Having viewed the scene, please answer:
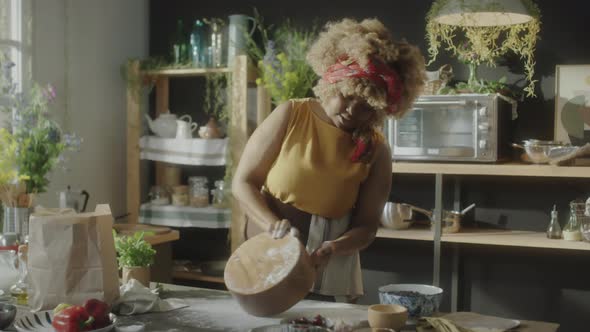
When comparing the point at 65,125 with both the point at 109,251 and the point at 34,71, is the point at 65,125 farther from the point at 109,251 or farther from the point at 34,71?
the point at 109,251

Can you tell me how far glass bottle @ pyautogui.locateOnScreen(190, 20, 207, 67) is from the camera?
173 inches

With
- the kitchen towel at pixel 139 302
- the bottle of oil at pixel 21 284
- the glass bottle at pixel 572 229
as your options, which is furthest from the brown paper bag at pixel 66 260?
the glass bottle at pixel 572 229

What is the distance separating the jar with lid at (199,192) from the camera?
4.44 m

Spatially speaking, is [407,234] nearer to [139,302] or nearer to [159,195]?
[159,195]

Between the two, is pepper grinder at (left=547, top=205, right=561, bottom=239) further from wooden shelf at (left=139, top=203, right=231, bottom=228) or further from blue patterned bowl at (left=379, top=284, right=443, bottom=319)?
blue patterned bowl at (left=379, top=284, right=443, bottom=319)

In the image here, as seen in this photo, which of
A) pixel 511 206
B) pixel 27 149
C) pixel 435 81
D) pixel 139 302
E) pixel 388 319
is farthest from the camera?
pixel 511 206

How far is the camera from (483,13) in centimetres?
353

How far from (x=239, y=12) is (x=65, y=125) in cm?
133

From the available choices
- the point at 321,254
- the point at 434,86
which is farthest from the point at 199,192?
the point at 321,254

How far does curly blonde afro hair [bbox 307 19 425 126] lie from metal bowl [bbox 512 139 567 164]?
5.89 ft

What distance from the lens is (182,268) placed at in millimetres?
4559

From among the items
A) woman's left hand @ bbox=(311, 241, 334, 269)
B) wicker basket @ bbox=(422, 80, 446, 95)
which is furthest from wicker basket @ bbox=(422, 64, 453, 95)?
woman's left hand @ bbox=(311, 241, 334, 269)

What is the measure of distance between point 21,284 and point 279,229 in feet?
2.60

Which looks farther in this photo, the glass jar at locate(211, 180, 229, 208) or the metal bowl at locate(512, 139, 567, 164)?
the glass jar at locate(211, 180, 229, 208)
